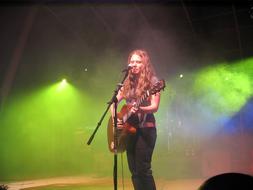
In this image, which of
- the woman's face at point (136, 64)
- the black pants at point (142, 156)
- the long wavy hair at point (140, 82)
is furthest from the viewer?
the woman's face at point (136, 64)

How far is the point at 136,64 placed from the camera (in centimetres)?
364

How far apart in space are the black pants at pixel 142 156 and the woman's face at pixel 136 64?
2.34 ft

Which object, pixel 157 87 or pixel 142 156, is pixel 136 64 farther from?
pixel 142 156

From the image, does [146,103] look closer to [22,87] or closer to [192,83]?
[22,87]

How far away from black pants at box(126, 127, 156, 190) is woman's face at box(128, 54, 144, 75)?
71 cm

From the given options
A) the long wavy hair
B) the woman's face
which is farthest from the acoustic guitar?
the woman's face

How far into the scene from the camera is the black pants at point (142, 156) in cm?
328

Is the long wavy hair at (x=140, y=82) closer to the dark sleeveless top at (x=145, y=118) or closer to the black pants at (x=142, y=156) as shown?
the dark sleeveless top at (x=145, y=118)

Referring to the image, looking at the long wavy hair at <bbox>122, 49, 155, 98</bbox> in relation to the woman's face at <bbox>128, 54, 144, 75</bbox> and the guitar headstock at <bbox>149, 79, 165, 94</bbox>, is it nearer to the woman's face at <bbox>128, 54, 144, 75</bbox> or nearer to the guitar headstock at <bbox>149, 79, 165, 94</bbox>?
the woman's face at <bbox>128, 54, 144, 75</bbox>

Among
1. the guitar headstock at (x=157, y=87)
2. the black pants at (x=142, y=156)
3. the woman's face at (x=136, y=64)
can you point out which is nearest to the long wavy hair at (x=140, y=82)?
the woman's face at (x=136, y=64)

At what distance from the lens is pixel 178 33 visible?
8.51 metres

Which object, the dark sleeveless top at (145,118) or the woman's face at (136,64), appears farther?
the woman's face at (136,64)

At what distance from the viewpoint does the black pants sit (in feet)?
10.8

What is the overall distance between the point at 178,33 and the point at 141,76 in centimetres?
526
